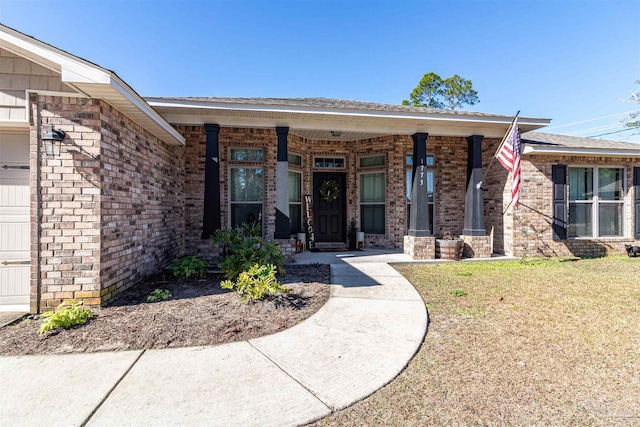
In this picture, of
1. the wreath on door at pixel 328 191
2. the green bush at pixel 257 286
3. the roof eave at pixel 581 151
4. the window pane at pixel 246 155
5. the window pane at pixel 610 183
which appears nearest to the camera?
the green bush at pixel 257 286

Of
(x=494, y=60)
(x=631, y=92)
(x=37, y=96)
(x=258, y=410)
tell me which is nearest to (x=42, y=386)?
(x=258, y=410)

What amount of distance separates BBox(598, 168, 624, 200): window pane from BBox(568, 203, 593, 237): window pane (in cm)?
56

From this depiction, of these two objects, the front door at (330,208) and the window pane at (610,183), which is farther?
the front door at (330,208)

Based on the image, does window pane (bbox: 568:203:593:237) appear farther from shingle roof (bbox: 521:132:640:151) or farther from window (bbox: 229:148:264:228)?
window (bbox: 229:148:264:228)

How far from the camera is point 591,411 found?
5.86 feet

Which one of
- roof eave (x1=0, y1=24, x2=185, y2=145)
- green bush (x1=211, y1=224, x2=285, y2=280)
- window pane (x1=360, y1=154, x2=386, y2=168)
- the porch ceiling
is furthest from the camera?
window pane (x1=360, y1=154, x2=386, y2=168)

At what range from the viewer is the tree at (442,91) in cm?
2238

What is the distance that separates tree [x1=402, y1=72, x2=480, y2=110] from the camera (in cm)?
2238

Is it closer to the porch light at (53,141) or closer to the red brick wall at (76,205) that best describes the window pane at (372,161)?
the red brick wall at (76,205)

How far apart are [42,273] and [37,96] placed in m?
2.10

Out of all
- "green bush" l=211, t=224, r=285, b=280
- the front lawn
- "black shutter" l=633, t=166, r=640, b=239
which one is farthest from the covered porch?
"black shutter" l=633, t=166, r=640, b=239

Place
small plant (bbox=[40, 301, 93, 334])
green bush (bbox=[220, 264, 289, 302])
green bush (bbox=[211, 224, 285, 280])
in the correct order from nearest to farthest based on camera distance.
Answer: small plant (bbox=[40, 301, 93, 334]) < green bush (bbox=[220, 264, 289, 302]) < green bush (bbox=[211, 224, 285, 280])

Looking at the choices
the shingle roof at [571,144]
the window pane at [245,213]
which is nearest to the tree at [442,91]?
the shingle roof at [571,144]

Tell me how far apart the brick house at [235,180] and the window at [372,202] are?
32mm
